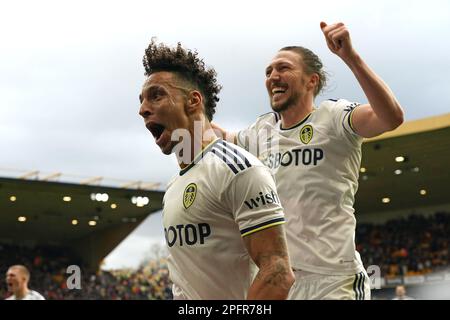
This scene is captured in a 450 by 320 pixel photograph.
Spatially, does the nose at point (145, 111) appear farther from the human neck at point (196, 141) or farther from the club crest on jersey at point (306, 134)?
the club crest on jersey at point (306, 134)

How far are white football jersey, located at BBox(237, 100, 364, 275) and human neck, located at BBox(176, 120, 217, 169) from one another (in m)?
1.21

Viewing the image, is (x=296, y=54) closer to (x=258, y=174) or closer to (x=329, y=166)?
(x=329, y=166)

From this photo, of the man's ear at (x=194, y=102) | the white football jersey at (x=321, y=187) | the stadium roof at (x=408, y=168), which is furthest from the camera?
the stadium roof at (x=408, y=168)

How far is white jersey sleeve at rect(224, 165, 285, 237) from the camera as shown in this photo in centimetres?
302

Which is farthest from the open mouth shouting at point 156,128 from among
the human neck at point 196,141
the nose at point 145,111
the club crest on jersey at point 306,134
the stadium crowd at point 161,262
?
the stadium crowd at point 161,262

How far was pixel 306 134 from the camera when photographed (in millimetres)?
4836

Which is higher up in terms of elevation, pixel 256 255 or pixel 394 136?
pixel 394 136

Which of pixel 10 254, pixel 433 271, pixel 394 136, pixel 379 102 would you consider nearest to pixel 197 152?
pixel 379 102

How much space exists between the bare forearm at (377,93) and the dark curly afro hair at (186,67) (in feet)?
2.30

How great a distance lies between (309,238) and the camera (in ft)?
15.1

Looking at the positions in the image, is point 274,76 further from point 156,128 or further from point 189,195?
point 189,195

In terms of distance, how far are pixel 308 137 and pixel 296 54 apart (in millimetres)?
553

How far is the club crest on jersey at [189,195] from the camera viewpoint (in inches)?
131

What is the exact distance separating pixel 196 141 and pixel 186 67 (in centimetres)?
39
